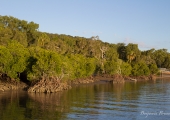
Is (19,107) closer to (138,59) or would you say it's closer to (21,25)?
(21,25)

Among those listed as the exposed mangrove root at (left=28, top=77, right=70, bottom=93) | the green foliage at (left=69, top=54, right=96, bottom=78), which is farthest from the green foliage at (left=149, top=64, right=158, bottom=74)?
the exposed mangrove root at (left=28, top=77, right=70, bottom=93)

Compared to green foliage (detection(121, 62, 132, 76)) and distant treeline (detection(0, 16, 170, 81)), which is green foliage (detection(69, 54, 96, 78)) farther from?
green foliage (detection(121, 62, 132, 76))

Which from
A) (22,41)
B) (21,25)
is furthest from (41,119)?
(21,25)

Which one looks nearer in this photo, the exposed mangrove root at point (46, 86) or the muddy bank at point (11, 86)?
the exposed mangrove root at point (46, 86)

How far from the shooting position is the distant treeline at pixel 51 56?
175 feet

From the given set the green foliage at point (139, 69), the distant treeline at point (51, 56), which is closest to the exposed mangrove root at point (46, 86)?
the distant treeline at point (51, 56)

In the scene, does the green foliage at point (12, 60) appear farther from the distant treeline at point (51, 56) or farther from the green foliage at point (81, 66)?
the green foliage at point (81, 66)

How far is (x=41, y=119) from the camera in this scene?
93.4ft

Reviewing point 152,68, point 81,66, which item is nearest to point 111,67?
point 81,66

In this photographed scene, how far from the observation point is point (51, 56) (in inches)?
2109

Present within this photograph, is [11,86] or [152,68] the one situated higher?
[152,68]

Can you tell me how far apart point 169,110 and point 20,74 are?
115 feet

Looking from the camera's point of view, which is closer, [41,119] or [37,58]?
[41,119]

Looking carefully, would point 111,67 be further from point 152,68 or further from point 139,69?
point 152,68
